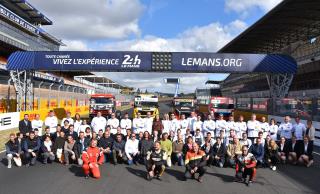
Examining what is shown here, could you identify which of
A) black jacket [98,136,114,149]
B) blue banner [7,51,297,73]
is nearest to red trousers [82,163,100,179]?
black jacket [98,136,114,149]

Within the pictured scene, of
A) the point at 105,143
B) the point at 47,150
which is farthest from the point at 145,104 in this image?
the point at 47,150

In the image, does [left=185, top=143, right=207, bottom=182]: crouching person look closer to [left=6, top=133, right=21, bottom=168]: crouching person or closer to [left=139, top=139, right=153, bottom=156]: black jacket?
[left=139, top=139, right=153, bottom=156]: black jacket

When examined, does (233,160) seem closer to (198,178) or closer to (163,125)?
(198,178)

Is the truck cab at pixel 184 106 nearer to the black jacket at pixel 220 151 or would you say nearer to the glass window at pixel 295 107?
the glass window at pixel 295 107

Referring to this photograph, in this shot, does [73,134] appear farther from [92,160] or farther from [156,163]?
[156,163]

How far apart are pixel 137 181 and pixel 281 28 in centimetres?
3885

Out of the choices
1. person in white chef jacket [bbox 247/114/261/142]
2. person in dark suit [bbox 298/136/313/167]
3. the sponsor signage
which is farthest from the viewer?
the sponsor signage

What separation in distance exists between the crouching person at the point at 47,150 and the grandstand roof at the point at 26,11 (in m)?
54.4

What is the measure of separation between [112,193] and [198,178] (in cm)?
265

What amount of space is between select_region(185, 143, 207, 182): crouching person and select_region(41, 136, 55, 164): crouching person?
4.75 meters

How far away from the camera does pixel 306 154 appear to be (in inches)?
492

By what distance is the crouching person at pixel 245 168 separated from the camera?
31.7 ft

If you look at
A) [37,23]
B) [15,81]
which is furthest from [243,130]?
[37,23]

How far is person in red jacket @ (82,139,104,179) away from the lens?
995 centimetres
